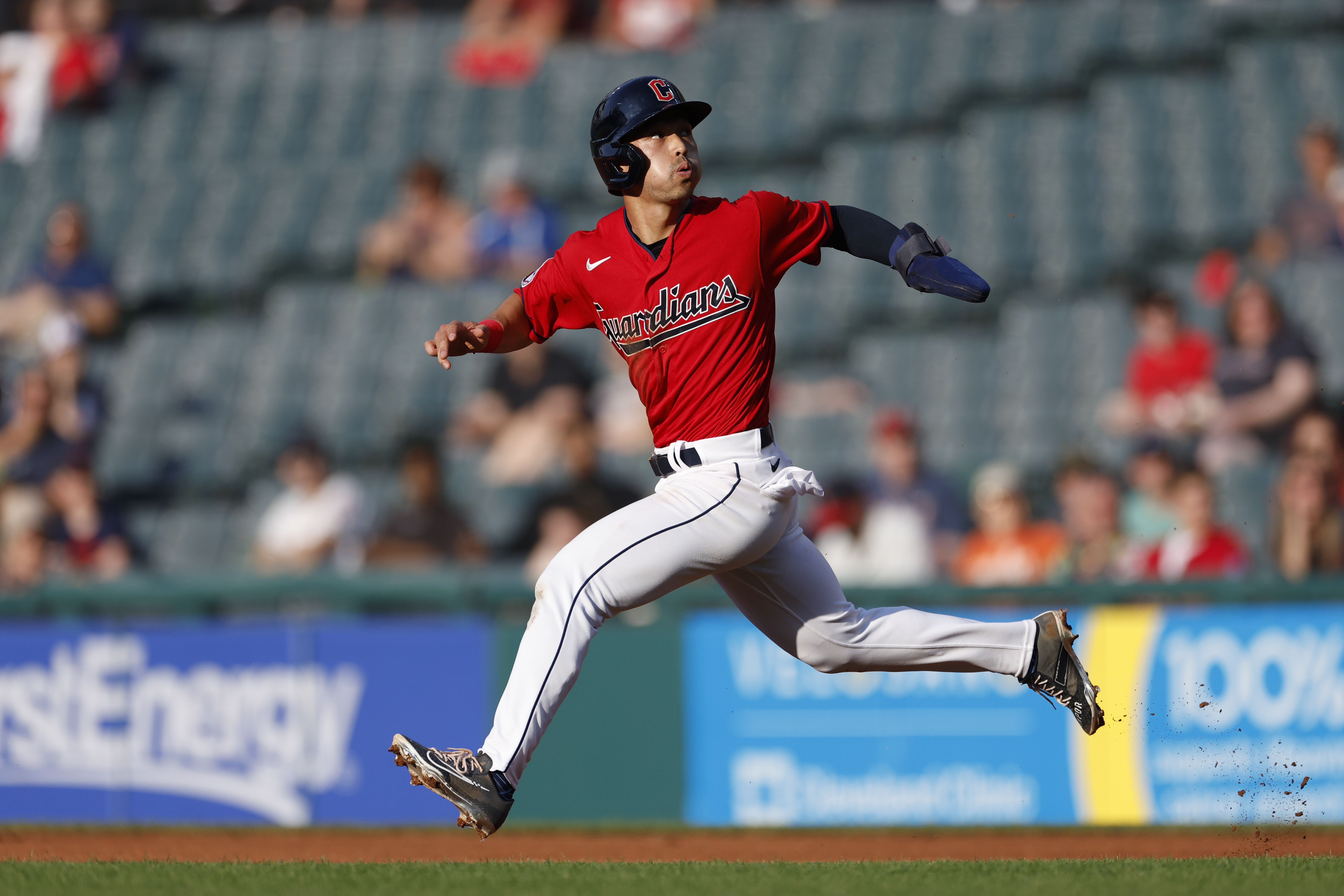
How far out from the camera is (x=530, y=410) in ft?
29.0

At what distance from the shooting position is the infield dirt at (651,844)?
5598 mm

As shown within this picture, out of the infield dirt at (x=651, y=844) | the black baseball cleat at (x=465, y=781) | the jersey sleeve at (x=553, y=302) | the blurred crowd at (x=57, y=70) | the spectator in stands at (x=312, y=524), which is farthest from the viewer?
the blurred crowd at (x=57, y=70)

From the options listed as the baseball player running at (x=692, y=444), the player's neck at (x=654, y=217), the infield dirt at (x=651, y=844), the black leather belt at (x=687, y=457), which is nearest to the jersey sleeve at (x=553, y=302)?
the baseball player running at (x=692, y=444)

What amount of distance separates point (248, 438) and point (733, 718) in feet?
14.5

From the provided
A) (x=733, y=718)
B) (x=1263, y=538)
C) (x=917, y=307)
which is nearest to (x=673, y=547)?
(x=733, y=718)

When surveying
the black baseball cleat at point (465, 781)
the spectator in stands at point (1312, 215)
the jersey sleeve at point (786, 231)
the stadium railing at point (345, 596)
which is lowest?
the black baseball cleat at point (465, 781)

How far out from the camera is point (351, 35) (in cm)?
1298

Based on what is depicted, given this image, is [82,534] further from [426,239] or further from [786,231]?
[786,231]

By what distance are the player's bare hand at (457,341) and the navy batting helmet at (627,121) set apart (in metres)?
0.49

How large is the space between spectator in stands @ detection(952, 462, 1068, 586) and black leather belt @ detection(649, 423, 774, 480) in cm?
321

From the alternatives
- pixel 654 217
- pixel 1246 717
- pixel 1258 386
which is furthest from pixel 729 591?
pixel 1258 386

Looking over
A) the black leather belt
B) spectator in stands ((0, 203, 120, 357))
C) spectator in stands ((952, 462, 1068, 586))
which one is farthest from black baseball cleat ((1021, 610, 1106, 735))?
spectator in stands ((0, 203, 120, 357))

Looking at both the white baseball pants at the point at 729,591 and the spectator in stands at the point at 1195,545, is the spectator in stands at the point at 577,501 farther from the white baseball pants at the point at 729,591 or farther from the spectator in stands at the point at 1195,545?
the white baseball pants at the point at 729,591

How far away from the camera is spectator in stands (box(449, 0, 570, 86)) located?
1226 cm
